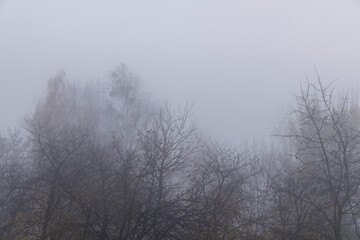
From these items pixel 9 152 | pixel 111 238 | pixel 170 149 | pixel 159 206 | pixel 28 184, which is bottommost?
pixel 111 238

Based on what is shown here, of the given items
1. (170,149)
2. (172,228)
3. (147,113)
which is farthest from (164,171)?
(147,113)

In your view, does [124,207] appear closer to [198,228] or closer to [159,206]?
[159,206]

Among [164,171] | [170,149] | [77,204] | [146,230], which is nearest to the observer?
[146,230]

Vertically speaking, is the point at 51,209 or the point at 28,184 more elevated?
the point at 28,184

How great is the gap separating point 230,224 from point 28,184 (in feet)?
14.9

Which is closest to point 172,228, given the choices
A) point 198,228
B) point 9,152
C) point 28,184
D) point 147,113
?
point 198,228

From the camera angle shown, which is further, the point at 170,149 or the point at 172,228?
the point at 170,149

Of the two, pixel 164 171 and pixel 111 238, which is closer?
pixel 111 238

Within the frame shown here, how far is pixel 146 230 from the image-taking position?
7789 mm

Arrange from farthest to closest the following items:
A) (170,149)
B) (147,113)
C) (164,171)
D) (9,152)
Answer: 1. (147,113)
2. (9,152)
3. (170,149)
4. (164,171)

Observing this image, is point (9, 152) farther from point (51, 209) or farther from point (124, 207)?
point (124, 207)

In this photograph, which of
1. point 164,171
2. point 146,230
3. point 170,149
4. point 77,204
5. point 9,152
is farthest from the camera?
point 9,152

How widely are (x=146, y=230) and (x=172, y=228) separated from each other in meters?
0.52

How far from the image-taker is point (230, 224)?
8586 millimetres
